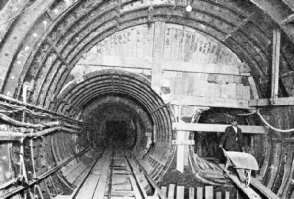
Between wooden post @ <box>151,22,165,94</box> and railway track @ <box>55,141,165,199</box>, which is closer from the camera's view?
railway track @ <box>55,141,165,199</box>

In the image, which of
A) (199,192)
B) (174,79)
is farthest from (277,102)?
(199,192)

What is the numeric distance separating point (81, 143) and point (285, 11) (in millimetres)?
10052

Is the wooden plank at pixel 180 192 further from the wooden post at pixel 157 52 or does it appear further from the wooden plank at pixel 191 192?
the wooden post at pixel 157 52

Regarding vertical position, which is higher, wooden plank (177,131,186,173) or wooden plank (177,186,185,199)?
wooden plank (177,131,186,173)

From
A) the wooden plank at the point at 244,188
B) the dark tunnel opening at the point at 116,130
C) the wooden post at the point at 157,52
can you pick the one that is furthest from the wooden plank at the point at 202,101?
the dark tunnel opening at the point at 116,130

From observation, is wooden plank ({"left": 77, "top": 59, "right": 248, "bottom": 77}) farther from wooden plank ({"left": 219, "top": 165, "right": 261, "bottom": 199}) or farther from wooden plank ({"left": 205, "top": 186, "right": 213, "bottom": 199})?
wooden plank ({"left": 205, "top": 186, "right": 213, "bottom": 199})

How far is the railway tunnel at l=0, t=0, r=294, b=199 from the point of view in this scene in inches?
227

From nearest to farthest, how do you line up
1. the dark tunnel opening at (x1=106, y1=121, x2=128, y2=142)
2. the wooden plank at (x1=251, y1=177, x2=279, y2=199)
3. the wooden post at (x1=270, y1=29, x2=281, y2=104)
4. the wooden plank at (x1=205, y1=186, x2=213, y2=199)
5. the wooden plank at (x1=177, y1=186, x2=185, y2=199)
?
the wooden plank at (x1=251, y1=177, x2=279, y2=199) < the wooden post at (x1=270, y1=29, x2=281, y2=104) < the wooden plank at (x1=205, y1=186, x2=213, y2=199) < the wooden plank at (x1=177, y1=186, x2=185, y2=199) < the dark tunnel opening at (x1=106, y1=121, x2=128, y2=142)

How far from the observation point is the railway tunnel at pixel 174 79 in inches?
227

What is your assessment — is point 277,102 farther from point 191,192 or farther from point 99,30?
point 99,30

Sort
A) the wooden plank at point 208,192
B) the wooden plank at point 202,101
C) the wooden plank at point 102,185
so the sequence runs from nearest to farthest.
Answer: the wooden plank at point 102,185 → the wooden plank at point 208,192 → the wooden plank at point 202,101

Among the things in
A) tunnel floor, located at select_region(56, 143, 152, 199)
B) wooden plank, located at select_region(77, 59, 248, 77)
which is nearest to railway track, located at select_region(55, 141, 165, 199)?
tunnel floor, located at select_region(56, 143, 152, 199)

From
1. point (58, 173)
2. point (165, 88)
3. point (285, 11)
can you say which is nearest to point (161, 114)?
point (165, 88)

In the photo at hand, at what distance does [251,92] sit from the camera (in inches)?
316
